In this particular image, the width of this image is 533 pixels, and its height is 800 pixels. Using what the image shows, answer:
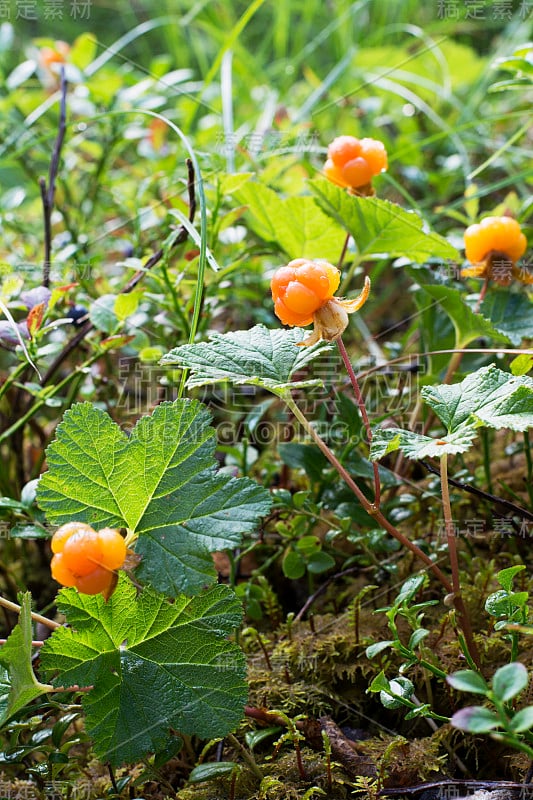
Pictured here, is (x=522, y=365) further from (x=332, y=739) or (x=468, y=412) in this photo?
(x=332, y=739)

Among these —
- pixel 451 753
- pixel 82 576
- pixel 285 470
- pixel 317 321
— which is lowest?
pixel 451 753

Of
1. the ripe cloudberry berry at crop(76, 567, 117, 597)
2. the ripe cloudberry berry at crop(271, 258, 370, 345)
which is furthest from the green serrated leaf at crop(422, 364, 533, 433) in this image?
the ripe cloudberry berry at crop(76, 567, 117, 597)

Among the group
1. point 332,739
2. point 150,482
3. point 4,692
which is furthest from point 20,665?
point 332,739

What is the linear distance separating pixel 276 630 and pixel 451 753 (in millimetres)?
249

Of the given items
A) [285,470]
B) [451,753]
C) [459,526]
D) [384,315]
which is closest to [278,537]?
[285,470]

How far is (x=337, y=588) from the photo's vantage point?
963mm

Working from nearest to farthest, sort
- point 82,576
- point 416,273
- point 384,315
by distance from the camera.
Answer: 1. point 82,576
2. point 416,273
3. point 384,315

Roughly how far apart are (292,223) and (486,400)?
496mm

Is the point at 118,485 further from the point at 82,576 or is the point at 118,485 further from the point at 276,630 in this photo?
the point at 276,630

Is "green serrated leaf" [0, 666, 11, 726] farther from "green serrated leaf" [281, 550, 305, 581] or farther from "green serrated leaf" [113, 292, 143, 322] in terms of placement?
"green serrated leaf" [113, 292, 143, 322]

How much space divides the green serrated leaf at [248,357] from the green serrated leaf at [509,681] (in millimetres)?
303

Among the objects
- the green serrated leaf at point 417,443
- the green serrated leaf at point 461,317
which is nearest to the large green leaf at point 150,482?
the green serrated leaf at point 417,443

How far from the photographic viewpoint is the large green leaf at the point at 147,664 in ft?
2.10

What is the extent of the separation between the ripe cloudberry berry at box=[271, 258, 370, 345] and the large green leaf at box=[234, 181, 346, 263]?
0.38 m
